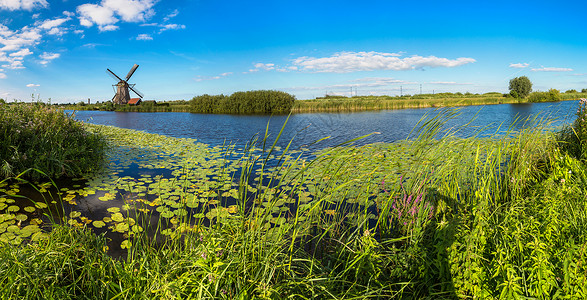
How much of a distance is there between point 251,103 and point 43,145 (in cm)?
3032

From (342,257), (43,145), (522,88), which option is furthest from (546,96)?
(43,145)

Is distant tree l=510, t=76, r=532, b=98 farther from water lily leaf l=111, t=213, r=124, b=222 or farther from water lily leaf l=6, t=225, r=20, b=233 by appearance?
water lily leaf l=6, t=225, r=20, b=233

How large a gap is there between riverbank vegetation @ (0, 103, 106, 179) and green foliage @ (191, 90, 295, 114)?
28.3 metres

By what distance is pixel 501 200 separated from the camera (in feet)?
11.2

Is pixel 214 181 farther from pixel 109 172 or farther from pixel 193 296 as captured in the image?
pixel 193 296

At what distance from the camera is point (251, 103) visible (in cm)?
3538

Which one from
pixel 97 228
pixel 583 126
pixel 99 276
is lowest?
pixel 97 228

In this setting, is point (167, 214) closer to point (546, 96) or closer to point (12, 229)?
point (12, 229)

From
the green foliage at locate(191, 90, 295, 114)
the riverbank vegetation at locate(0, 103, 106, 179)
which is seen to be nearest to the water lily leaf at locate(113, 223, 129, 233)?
the riverbank vegetation at locate(0, 103, 106, 179)

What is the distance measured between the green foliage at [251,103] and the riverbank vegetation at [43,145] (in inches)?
1114

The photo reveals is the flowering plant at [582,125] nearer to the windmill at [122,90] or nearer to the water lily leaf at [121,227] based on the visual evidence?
the water lily leaf at [121,227]

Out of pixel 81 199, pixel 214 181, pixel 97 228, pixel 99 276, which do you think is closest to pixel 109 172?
pixel 81 199

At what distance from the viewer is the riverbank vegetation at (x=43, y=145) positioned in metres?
5.17

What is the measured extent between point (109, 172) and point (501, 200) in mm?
8046
